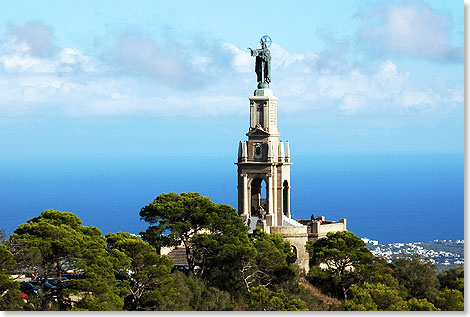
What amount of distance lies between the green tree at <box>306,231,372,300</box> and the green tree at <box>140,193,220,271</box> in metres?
6.53

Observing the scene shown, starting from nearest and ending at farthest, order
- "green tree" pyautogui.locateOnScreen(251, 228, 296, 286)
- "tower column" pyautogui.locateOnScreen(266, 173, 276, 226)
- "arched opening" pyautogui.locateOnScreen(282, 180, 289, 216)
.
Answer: "green tree" pyautogui.locateOnScreen(251, 228, 296, 286)
"tower column" pyautogui.locateOnScreen(266, 173, 276, 226)
"arched opening" pyautogui.locateOnScreen(282, 180, 289, 216)

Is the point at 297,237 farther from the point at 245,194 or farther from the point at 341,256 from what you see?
the point at 245,194

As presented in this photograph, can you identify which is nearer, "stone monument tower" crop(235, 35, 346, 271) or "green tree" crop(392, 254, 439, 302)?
"green tree" crop(392, 254, 439, 302)

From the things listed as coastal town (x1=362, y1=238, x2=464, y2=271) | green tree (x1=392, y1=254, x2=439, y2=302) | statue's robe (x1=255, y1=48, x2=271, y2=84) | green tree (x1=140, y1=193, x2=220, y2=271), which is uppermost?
statue's robe (x1=255, y1=48, x2=271, y2=84)

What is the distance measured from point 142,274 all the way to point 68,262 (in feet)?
11.1

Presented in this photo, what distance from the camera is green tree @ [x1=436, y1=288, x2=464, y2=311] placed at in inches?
1791

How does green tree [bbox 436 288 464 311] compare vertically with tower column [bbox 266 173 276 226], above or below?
below

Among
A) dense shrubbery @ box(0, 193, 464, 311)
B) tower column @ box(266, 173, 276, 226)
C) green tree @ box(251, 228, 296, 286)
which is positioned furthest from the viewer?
tower column @ box(266, 173, 276, 226)

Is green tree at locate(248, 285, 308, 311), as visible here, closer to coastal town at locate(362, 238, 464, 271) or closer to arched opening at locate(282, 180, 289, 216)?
arched opening at locate(282, 180, 289, 216)

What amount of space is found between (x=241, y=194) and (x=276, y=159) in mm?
2785

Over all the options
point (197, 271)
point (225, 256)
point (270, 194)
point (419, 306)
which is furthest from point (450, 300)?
point (270, 194)

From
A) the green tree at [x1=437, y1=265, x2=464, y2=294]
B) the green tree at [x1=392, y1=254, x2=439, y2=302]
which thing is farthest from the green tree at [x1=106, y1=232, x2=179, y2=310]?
the green tree at [x1=437, y1=265, x2=464, y2=294]

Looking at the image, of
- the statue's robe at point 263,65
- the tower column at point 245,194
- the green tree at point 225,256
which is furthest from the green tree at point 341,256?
the statue's robe at point 263,65

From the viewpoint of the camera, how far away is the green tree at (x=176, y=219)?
164 feet
